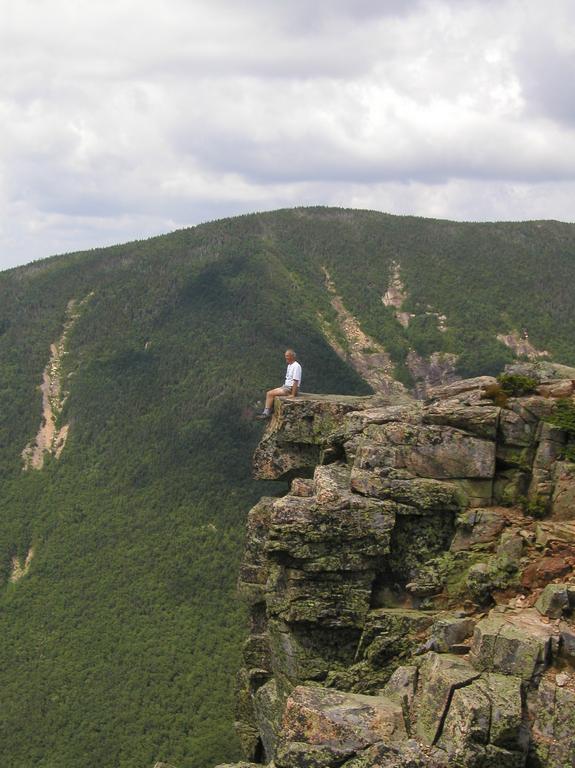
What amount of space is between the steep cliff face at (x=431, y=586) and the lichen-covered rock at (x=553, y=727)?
0.03 meters

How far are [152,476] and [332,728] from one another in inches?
4796

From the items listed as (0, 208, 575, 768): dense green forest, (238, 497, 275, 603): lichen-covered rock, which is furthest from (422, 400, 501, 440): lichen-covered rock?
(0, 208, 575, 768): dense green forest

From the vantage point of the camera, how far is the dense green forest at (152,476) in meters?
93.6

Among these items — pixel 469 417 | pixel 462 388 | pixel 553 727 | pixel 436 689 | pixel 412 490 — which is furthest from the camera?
pixel 462 388

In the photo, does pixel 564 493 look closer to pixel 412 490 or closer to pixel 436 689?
pixel 412 490

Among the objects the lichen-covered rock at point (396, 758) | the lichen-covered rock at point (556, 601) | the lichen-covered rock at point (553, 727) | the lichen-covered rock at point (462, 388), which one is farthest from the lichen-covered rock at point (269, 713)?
the lichen-covered rock at point (462, 388)

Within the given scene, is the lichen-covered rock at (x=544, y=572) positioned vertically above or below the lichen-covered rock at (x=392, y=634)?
above

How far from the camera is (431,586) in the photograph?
25.7 m

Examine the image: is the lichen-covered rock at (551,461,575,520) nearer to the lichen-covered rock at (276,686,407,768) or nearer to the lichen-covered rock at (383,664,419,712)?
the lichen-covered rock at (383,664,419,712)

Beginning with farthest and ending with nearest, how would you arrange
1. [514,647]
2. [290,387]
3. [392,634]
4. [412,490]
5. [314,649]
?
1. [290,387]
2. [412,490]
3. [314,649]
4. [392,634]
5. [514,647]

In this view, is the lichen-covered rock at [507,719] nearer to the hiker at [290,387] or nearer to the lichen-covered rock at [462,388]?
the lichen-covered rock at [462,388]

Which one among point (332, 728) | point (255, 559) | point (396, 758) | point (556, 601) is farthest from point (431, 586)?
point (255, 559)

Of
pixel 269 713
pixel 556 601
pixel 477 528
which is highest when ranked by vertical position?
pixel 477 528

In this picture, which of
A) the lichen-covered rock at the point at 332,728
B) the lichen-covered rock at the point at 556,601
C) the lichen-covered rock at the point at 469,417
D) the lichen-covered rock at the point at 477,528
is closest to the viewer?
the lichen-covered rock at the point at 332,728
